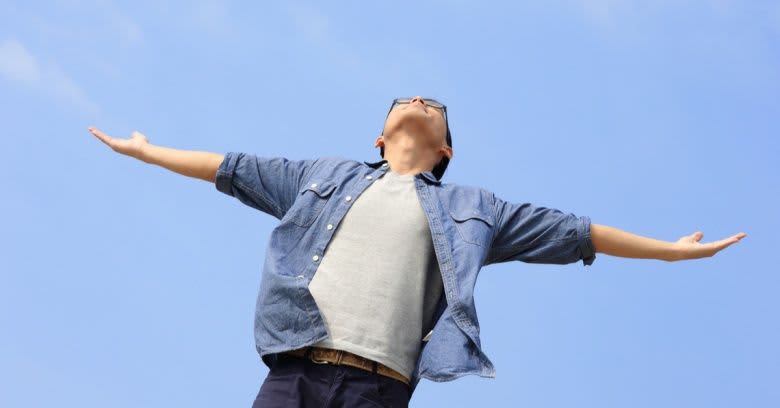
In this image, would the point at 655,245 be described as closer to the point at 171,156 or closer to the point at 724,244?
the point at 724,244

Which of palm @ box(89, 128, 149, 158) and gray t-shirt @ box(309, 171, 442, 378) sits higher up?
palm @ box(89, 128, 149, 158)

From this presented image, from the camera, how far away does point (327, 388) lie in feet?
18.0

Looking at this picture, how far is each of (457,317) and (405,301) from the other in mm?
282

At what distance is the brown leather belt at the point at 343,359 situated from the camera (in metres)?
5.54

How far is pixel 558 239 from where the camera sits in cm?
631

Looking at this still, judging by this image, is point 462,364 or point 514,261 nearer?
point 462,364

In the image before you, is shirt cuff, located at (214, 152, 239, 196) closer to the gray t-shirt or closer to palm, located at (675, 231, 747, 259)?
the gray t-shirt

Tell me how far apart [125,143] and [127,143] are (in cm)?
1

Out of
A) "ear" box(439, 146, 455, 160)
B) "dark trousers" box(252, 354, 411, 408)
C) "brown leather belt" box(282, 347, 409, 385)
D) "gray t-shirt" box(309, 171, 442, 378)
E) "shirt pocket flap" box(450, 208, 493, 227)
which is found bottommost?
"dark trousers" box(252, 354, 411, 408)

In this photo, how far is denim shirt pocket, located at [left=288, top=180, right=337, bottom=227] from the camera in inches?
242

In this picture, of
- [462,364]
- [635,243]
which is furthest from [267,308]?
[635,243]

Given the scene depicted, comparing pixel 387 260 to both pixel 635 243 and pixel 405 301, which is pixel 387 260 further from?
pixel 635 243

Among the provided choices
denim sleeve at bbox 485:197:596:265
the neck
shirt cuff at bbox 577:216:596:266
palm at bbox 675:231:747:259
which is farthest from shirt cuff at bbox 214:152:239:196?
palm at bbox 675:231:747:259

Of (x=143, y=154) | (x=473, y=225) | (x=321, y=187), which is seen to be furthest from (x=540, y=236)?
(x=143, y=154)
